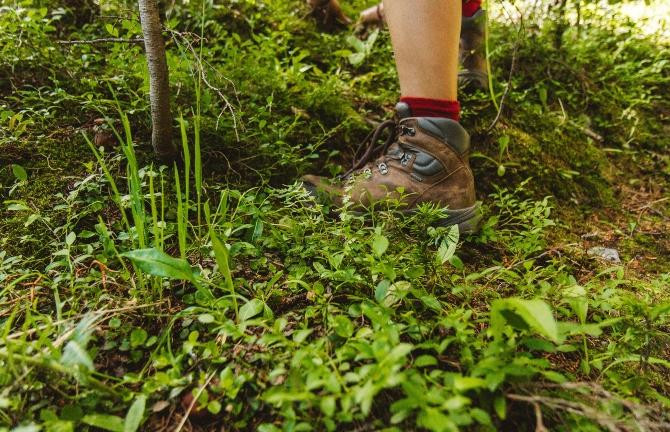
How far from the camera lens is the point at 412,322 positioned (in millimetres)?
1125

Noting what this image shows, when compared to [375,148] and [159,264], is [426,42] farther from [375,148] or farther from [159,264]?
[159,264]

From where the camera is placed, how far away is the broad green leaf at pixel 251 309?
1.12 meters

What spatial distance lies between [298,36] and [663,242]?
2.60 m

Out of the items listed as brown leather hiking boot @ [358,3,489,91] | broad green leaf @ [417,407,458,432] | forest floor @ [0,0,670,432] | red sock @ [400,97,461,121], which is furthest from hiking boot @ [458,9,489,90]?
broad green leaf @ [417,407,458,432]

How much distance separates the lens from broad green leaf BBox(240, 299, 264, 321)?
3.69ft

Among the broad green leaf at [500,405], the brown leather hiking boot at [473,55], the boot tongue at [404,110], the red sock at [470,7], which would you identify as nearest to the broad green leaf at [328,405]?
the broad green leaf at [500,405]

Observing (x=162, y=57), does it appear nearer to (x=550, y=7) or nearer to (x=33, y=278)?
(x=33, y=278)

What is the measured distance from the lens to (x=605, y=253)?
1989 mm

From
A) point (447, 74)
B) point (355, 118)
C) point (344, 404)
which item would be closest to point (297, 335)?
point (344, 404)

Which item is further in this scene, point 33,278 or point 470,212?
point 470,212

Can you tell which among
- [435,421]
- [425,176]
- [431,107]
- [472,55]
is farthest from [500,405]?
[472,55]

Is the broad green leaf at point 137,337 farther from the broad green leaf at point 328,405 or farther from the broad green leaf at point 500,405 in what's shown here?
the broad green leaf at point 500,405

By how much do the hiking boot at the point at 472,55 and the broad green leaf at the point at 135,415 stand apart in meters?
2.42

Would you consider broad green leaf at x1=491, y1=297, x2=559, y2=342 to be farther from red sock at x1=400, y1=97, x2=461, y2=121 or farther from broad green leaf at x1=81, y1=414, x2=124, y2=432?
red sock at x1=400, y1=97, x2=461, y2=121
